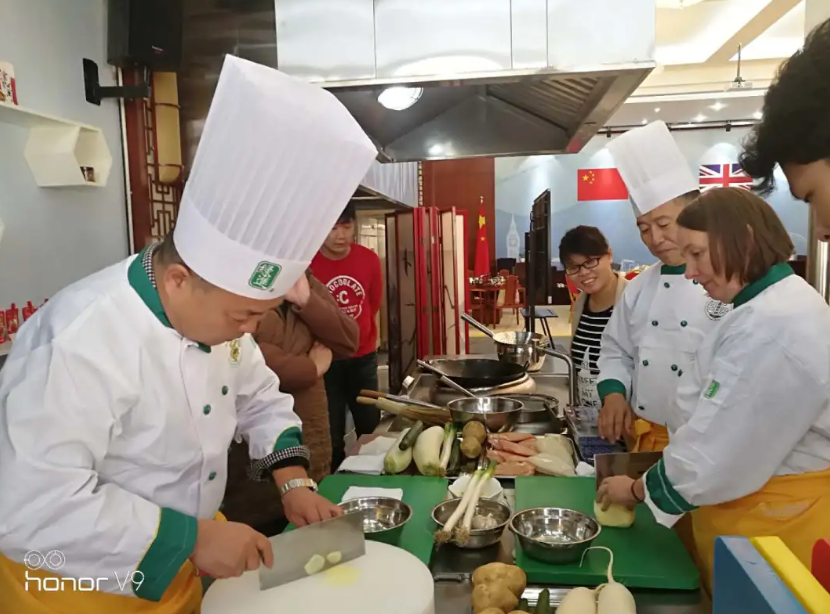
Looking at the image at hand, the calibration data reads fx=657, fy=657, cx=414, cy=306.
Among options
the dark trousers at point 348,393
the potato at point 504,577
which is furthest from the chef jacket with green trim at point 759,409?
the dark trousers at point 348,393

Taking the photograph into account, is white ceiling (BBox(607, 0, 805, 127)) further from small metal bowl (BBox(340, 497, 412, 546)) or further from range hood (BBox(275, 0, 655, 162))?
small metal bowl (BBox(340, 497, 412, 546))

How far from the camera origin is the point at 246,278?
1.03 metres

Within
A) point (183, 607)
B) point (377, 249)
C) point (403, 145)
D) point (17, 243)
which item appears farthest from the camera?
point (377, 249)

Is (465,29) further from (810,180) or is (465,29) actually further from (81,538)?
(81,538)

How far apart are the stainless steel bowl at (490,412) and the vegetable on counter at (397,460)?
0.22m

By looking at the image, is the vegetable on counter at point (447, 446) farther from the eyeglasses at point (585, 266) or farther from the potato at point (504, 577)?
the eyeglasses at point (585, 266)

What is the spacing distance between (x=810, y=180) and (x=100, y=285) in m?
1.06

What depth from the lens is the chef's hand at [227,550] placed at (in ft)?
3.28

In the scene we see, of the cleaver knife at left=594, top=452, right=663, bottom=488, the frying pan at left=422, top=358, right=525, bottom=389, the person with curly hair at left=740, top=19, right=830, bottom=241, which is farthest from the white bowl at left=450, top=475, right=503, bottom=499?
the frying pan at left=422, top=358, right=525, bottom=389

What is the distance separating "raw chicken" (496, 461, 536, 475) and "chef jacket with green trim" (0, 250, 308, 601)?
77cm

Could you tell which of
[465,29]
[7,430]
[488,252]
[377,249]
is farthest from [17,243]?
[488,252]

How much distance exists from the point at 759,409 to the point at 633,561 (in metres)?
0.35

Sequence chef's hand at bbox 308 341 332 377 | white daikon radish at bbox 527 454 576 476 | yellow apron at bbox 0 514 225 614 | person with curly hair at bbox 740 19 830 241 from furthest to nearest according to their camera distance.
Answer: chef's hand at bbox 308 341 332 377, white daikon radish at bbox 527 454 576 476, yellow apron at bbox 0 514 225 614, person with curly hair at bbox 740 19 830 241

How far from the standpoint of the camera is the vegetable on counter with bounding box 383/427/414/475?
1764 millimetres
